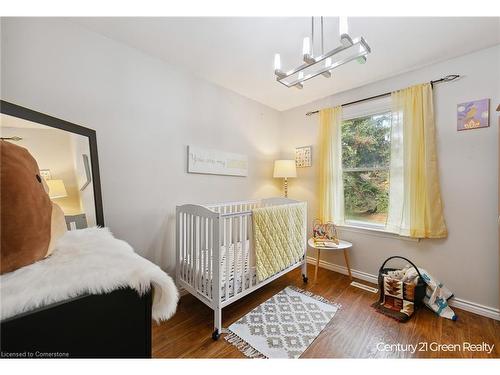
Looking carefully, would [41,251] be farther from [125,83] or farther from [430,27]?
[430,27]

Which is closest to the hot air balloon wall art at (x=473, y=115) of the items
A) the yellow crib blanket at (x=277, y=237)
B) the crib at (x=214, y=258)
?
the yellow crib blanket at (x=277, y=237)

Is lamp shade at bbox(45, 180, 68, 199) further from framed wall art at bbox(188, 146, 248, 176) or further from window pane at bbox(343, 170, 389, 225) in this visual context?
window pane at bbox(343, 170, 389, 225)

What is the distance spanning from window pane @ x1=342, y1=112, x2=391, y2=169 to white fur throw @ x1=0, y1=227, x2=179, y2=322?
8.27 feet

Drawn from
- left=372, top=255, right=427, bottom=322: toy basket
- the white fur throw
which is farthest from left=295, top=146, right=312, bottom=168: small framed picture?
the white fur throw

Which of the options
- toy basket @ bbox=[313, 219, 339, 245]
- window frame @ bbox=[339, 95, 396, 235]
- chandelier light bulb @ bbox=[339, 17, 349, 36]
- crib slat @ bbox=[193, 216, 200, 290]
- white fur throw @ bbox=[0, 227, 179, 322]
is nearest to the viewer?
white fur throw @ bbox=[0, 227, 179, 322]

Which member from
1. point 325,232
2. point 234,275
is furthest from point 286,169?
point 234,275

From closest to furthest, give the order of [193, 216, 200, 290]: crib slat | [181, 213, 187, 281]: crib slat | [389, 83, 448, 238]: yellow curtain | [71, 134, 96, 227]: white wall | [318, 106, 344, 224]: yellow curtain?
[71, 134, 96, 227]: white wall < [193, 216, 200, 290]: crib slat < [181, 213, 187, 281]: crib slat < [389, 83, 448, 238]: yellow curtain < [318, 106, 344, 224]: yellow curtain

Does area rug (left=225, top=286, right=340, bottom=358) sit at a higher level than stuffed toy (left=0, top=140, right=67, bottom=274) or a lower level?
lower

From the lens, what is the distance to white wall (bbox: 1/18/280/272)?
1.35 meters

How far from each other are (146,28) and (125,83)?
0.46 m

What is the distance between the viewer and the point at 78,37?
59.0 inches

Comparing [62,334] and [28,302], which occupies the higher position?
[28,302]

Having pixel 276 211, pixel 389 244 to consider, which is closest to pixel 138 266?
pixel 276 211

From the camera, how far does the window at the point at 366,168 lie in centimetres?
235
